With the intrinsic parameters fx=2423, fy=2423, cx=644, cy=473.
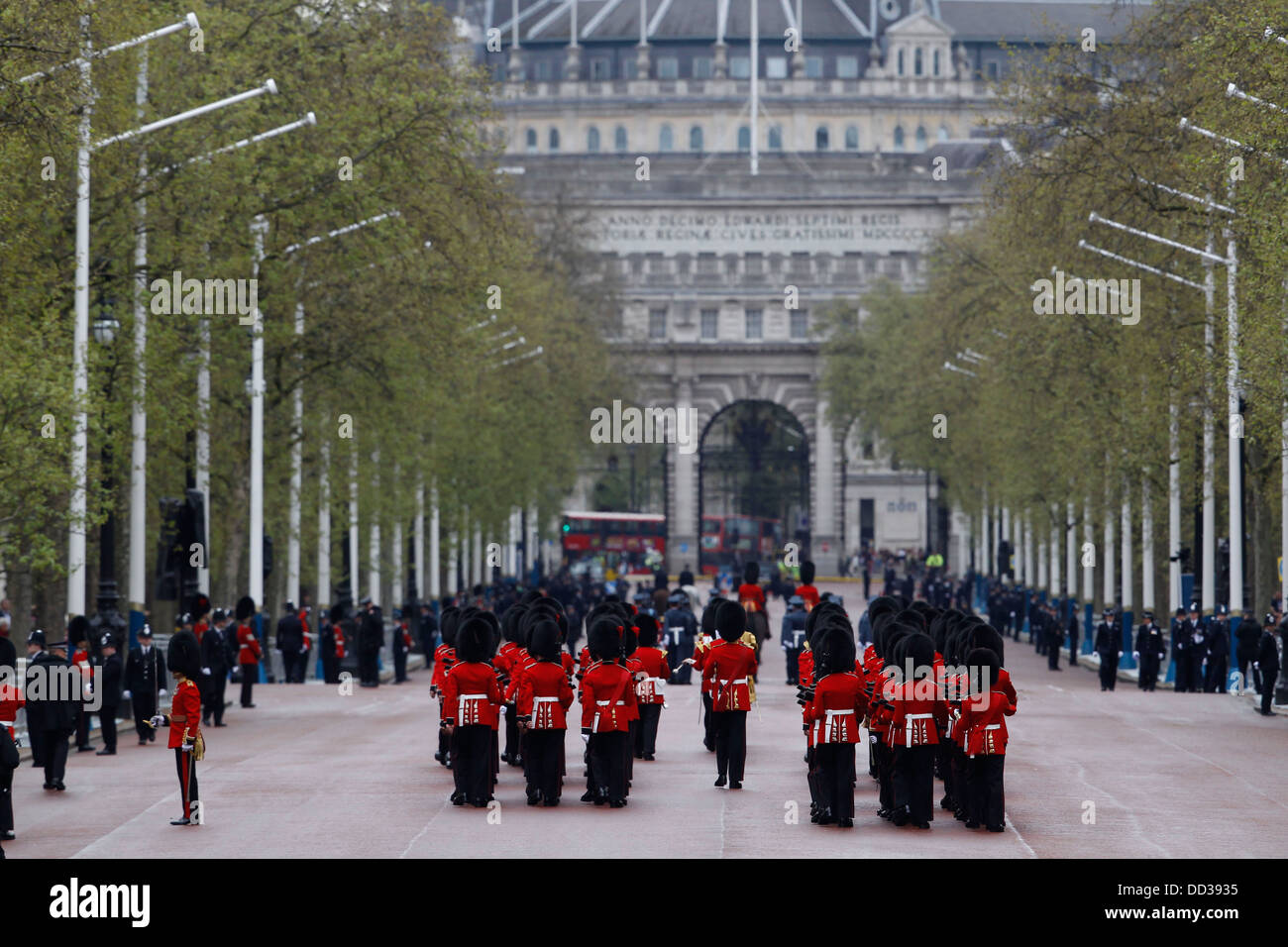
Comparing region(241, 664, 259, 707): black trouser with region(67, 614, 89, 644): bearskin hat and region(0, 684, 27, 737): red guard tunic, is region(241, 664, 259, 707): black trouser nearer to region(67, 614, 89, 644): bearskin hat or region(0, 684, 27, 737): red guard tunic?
region(67, 614, 89, 644): bearskin hat

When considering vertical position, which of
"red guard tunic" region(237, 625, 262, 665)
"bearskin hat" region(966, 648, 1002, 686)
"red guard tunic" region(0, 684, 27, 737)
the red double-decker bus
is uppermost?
the red double-decker bus

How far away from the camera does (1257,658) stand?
3762 cm

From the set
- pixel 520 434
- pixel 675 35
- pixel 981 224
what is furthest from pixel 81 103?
pixel 675 35

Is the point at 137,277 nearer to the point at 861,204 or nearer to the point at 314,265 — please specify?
the point at 314,265

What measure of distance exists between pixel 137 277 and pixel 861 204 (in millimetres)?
88648

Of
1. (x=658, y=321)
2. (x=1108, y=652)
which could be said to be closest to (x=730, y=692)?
(x=1108, y=652)

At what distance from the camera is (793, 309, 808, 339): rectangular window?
396 ft

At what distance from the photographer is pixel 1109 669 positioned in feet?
145

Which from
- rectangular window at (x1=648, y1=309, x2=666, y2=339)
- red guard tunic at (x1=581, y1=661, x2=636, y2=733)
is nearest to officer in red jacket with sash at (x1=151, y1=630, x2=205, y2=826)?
red guard tunic at (x1=581, y1=661, x2=636, y2=733)

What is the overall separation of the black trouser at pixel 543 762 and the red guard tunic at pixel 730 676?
1821mm

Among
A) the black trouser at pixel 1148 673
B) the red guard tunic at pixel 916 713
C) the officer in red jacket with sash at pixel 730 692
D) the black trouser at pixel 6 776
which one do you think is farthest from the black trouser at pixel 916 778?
the black trouser at pixel 1148 673

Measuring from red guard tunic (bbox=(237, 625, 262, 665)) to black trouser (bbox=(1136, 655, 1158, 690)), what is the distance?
16722mm

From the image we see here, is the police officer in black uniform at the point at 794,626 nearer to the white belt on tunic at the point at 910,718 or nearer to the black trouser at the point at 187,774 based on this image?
the white belt on tunic at the point at 910,718
